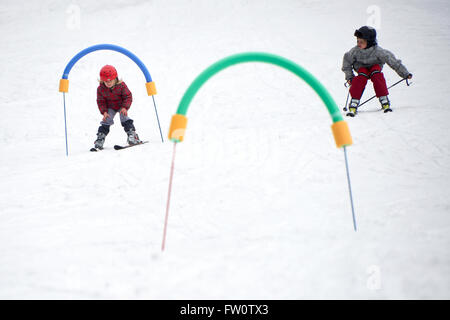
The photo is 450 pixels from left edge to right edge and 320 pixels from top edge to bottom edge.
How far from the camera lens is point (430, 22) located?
1213 centimetres

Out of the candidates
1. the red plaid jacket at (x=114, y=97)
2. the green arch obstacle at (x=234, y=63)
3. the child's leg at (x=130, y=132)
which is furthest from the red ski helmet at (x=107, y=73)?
the green arch obstacle at (x=234, y=63)

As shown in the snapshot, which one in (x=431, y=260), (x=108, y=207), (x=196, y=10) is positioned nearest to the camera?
(x=431, y=260)

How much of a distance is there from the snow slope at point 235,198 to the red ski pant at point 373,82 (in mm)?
384

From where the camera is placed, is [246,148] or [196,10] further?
[196,10]

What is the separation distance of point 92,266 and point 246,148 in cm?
265

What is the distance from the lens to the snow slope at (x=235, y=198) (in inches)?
93.6

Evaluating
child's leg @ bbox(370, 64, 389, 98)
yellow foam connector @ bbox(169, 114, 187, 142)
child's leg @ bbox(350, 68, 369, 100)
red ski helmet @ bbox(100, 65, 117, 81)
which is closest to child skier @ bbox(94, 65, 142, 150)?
red ski helmet @ bbox(100, 65, 117, 81)

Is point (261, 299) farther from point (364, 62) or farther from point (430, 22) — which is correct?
point (430, 22)

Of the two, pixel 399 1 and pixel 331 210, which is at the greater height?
pixel 399 1

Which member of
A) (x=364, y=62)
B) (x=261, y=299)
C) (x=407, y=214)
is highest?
(x=364, y=62)

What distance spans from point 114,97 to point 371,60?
4.21m

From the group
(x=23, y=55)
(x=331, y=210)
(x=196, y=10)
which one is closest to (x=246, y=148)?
(x=331, y=210)

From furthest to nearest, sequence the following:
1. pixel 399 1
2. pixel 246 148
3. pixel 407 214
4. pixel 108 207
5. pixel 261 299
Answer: pixel 399 1 < pixel 246 148 < pixel 108 207 < pixel 407 214 < pixel 261 299

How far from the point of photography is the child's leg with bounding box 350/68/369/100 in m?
6.00
